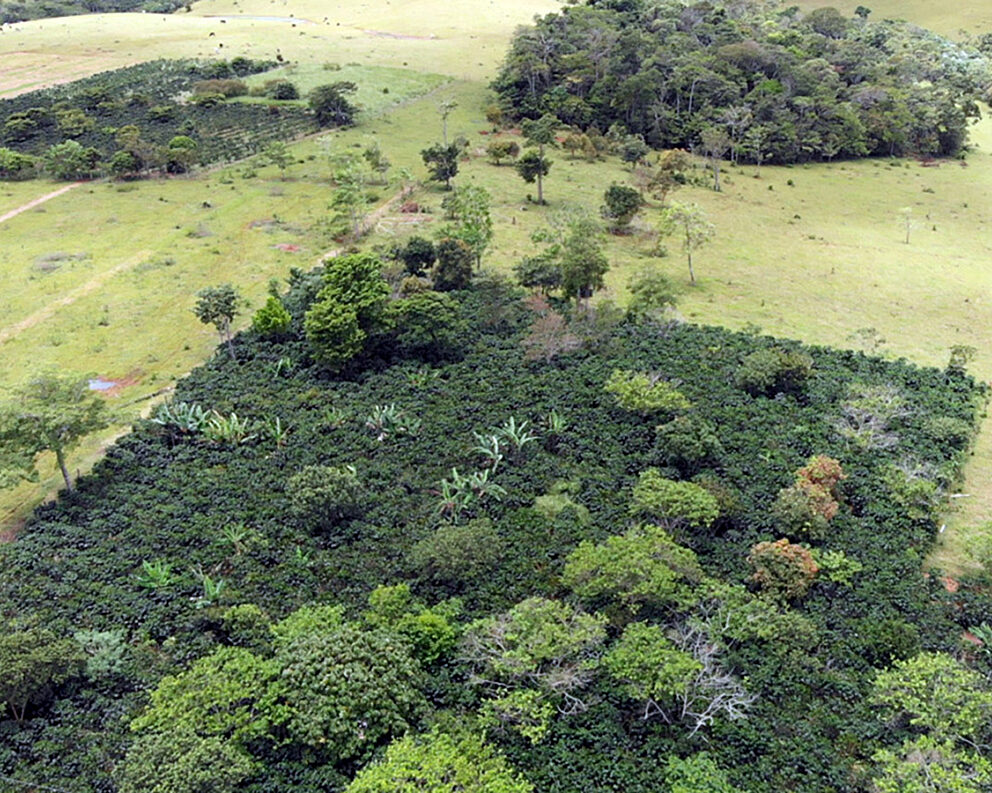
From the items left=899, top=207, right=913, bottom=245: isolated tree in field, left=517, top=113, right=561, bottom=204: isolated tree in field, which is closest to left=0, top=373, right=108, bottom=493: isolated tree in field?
left=517, top=113, right=561, bottom=204: isolated tree in field

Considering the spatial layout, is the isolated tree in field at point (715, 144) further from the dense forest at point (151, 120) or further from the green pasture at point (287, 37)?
the dense forest at point (151, 120)

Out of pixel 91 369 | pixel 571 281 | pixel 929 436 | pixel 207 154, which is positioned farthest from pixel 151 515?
pixel 207 154

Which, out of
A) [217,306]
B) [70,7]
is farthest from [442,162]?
[70,7]

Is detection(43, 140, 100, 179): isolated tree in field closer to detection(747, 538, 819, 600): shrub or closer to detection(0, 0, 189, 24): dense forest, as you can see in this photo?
detection(747, 538, 819, 600): shrub

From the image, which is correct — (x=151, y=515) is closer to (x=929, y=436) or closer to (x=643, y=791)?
(x=643, y=791)

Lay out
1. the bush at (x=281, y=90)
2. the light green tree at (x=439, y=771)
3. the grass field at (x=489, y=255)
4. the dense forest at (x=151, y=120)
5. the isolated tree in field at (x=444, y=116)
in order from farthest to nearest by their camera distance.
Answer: the bush at (x=281, y=90) → the isolated tree in field at (x=444, y=116) → the dense forest at (x=151, y=120) → the grass field at (x=489, y=255) → the light green tree at (x=439, y=771)

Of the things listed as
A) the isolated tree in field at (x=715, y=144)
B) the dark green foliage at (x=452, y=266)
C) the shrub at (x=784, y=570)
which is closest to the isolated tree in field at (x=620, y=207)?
the dark green foliage at (x=452, y=266)
